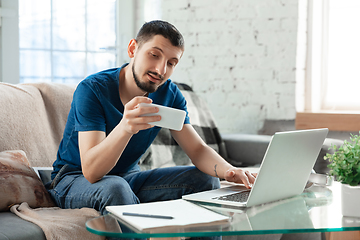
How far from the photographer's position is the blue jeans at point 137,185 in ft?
3.87

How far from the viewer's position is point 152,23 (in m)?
1.34

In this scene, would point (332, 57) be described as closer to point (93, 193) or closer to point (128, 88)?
point (128, 88)

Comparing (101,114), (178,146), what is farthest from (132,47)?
(178,146)

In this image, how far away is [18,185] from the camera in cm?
132

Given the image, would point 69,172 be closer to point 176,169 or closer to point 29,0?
point 176,169

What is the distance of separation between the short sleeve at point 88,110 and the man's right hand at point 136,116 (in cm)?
21

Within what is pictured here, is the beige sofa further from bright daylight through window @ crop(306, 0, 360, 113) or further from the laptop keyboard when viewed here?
bright daylight through window @ crop(306, 0, 360, 113)

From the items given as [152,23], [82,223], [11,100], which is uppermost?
[152,23]

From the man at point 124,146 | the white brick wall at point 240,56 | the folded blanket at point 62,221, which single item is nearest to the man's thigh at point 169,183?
the man at point 124,146

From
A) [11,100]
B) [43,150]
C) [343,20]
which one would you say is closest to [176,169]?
[43,150]

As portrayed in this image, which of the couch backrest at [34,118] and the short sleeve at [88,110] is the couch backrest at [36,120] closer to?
the couch backrest at [34,118]

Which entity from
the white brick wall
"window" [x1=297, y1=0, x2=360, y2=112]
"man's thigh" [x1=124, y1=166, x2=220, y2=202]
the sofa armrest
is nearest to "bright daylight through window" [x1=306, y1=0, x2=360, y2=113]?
"window" [x1=297, y1=0, x2=360, y2=112]

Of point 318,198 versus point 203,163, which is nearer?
point 318,198

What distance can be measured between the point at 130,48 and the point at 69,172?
0.46 m
